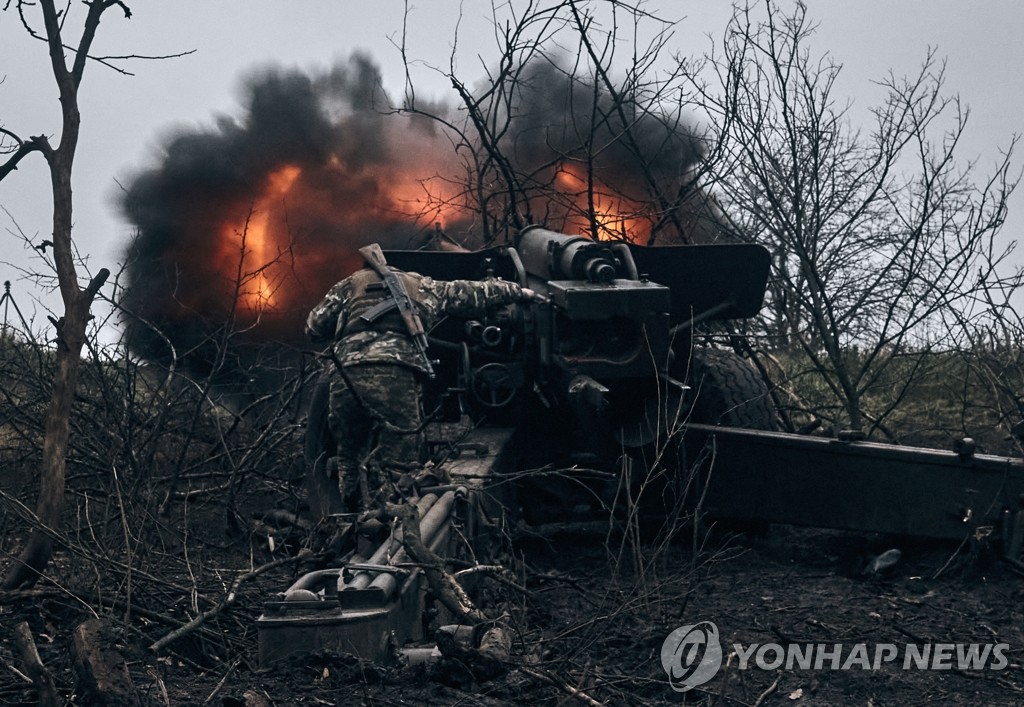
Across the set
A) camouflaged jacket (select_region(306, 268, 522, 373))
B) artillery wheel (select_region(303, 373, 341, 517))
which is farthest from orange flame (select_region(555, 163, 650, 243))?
artillery wheel (select_region(303, 373, 341, 517))

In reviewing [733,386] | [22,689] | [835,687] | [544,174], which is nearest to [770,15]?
[544,174]

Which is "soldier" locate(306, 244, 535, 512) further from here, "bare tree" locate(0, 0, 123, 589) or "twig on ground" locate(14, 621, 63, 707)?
"twig on ground" locate(14, 621, 63, 707)

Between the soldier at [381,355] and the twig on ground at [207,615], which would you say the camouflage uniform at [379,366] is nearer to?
the soldier at [381,355]

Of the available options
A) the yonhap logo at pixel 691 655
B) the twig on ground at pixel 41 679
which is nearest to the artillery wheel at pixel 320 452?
the yonhap logo at pixel 691 655

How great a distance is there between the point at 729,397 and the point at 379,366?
7.93 ft

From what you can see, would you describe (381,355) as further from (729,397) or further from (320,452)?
(729,397)

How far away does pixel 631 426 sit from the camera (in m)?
8.91

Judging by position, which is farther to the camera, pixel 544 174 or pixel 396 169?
pixel 396 169

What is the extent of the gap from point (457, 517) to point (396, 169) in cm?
928

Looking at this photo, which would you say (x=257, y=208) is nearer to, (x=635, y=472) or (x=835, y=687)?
(x=635, y=472)

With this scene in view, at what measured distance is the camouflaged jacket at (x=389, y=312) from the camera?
8305 millimetres

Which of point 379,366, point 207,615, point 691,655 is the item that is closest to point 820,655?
point 691,655

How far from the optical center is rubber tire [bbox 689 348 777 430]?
9305mm

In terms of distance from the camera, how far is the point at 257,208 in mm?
15617
